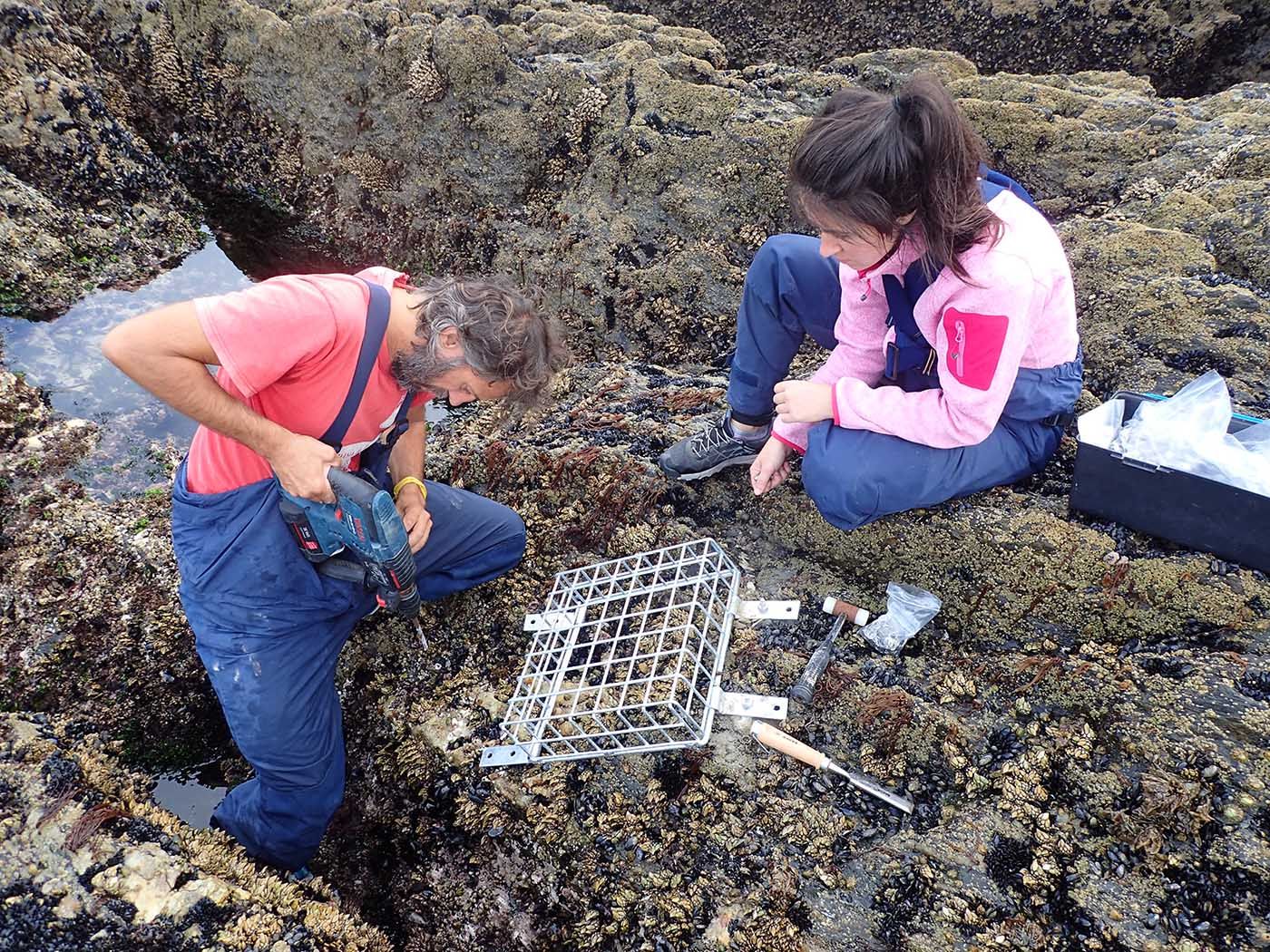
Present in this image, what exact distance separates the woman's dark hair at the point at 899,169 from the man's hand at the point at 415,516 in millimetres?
2248

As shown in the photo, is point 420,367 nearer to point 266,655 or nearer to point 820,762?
point 266,655

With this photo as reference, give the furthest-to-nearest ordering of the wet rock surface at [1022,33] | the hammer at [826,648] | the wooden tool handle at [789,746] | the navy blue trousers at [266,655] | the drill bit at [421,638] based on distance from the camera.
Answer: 1. the wet rock surface at [1022,33]
2. the drill bit at [421,638]
3. the hammer at [826,648]
4. the navy blue trousers at [266,655]
5. the wooden tool handle at [789,746]

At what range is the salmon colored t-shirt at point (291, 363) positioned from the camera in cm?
269

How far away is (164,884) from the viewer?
9.00 feet

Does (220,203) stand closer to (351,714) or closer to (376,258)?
(376,258)

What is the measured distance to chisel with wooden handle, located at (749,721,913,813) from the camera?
2.95m

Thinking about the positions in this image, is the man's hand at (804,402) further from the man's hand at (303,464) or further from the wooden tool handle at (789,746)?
the man's hand at (303,464)

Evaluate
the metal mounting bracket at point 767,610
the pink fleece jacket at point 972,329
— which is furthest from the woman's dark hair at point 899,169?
the metal mounting bracket at point 767,610

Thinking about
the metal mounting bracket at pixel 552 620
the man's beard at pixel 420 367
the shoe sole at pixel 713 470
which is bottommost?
the metal mounting bracket at pixel 552 620

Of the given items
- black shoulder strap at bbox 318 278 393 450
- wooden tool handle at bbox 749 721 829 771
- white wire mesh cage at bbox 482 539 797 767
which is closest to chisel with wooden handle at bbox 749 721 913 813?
wooden tool handle at bbox 749 721 829 771

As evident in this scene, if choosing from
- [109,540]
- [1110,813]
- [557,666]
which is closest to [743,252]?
[557,666]

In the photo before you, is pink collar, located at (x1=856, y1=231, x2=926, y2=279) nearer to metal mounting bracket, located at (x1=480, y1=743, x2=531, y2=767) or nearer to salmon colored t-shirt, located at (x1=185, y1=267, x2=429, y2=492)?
salmon colored t-shirt, located at (x1=185, y1=267, x2=429, y2=492)

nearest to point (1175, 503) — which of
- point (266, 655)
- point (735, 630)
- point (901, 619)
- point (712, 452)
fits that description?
A: point (901, 619)

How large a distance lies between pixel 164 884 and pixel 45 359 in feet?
13.2
